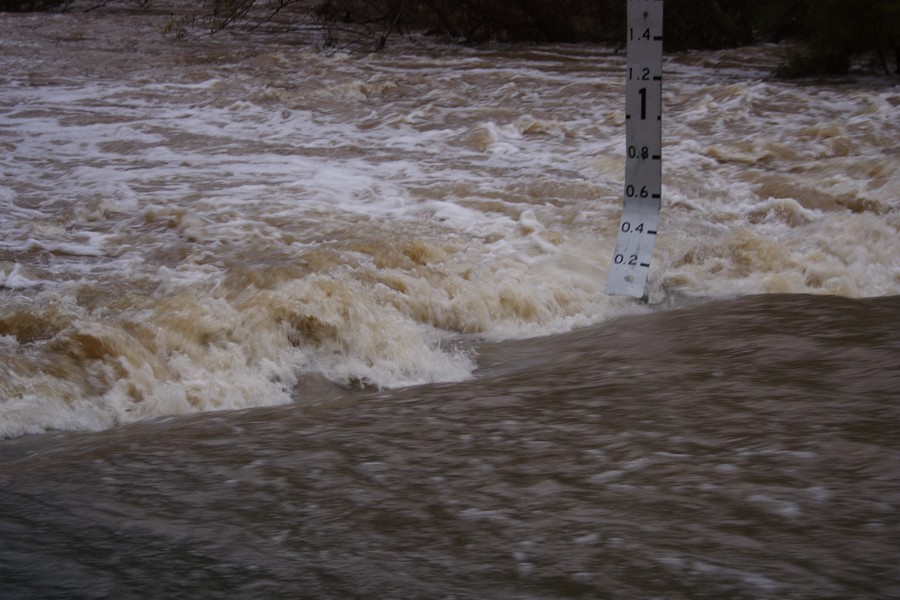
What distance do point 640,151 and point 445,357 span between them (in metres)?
1.42

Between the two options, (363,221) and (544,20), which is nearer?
(363,221)

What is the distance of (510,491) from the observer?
8.83 feet

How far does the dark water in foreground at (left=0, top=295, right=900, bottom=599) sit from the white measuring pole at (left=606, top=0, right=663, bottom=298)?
50.6 inches

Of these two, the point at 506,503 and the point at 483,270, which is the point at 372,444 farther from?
the point at 483,270

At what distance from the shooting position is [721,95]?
1127 centimetres

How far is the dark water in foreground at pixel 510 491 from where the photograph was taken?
221 centimetres

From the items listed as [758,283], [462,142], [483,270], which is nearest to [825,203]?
[758,283]

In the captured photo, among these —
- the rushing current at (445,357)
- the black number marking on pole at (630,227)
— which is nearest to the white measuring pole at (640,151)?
the black number marking on pole at (630,227)

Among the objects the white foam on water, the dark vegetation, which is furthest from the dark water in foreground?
the dark vegetation

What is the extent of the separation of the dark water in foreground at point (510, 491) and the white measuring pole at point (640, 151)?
1285 mm

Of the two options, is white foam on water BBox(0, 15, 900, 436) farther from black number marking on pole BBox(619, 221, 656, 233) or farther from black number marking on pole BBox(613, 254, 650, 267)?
black number marking on pole BBox(619, 221, 656, 233)

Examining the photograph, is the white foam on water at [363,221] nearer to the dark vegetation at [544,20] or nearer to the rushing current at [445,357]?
the rushing current at [445,357]

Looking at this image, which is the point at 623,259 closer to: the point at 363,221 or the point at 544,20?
the point at 363,221

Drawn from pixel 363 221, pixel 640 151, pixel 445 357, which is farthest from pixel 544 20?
pixel 445 357
